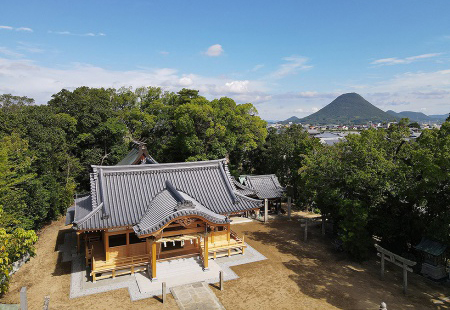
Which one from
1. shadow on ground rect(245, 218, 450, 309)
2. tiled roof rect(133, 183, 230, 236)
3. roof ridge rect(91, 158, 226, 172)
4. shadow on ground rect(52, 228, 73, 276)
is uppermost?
roof ridge rect(91, 158, 226, 172)

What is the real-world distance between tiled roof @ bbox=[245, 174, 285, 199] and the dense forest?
1.99 meters

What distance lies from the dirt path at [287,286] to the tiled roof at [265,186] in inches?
274

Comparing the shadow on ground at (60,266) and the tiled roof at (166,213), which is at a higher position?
the tiled roof at (166,213)

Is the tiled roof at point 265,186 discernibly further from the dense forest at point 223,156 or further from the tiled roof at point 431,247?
the tiled roof at point 431,247

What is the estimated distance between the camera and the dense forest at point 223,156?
14.9 metres

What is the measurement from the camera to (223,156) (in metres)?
28.6

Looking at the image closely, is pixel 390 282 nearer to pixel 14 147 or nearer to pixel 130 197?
pixel 130 197

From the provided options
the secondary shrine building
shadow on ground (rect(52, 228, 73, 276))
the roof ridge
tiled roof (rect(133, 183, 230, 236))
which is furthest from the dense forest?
the roof ridge

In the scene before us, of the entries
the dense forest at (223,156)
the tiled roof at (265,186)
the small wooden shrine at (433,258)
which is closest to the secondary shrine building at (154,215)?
the dense forest at (223,156)

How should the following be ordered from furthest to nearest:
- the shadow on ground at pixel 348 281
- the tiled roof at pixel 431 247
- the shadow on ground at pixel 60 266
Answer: the shadow on ground at pixel 60 266
the tiled roof at pixel 431 247
the shadow on ground at pixel 348 281

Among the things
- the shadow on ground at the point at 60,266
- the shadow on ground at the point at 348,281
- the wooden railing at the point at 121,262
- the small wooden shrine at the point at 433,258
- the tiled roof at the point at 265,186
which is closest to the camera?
the shadow on ground at the point at 348,281

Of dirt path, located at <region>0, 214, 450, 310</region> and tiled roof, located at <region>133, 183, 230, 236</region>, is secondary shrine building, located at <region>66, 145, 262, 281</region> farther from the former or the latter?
dirt path, located at <region>0, 214, 450, 310</region>

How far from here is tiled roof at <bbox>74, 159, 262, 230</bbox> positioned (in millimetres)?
13836

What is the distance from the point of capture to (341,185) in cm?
1762
